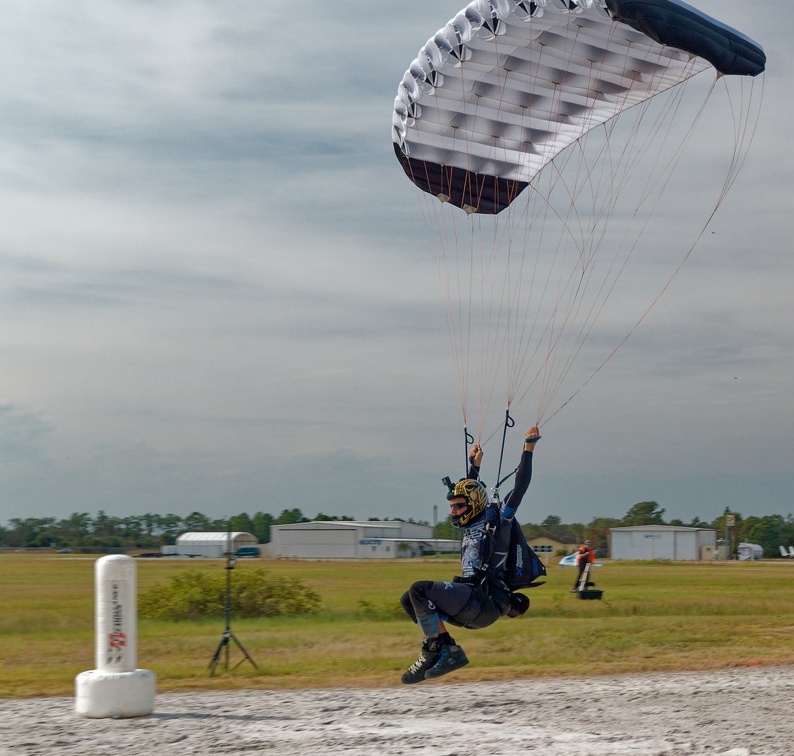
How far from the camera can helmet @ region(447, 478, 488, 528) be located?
29.5ft

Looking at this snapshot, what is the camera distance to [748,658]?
15.6 m

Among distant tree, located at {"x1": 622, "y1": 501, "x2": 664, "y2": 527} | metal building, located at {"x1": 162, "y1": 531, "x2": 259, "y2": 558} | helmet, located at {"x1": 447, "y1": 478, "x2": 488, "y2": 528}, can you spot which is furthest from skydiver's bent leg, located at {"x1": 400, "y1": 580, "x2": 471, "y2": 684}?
distant tree, located at {"x1": 622, "y1": 501, "x2": 664, "y2": 527}

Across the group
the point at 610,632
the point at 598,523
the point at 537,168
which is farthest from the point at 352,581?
the point at 598,523

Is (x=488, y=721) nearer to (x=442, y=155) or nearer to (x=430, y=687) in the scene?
(x=430, y=687)

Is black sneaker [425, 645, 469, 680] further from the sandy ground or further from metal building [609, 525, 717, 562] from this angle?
metal building [609, 525, 717, 562]

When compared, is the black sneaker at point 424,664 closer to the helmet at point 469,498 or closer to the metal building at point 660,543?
the helmet at point 469,498

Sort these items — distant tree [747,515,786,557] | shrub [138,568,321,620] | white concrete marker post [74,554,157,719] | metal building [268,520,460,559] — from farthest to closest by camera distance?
1. distant tree [747,515,786,557]
2. metal building [268,520,460,559]
3. shrub [138,568,321,620]
4. white concrete marker post [74,554,157,719]

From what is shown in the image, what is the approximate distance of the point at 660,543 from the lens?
272 feet

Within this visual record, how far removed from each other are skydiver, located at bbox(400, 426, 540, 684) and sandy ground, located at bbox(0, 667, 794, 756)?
738 millimetres

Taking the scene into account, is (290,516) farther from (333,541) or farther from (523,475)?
(523,475)

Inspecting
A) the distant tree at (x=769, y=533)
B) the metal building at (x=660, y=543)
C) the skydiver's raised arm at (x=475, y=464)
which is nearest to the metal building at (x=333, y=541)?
the metal building at (x=660, y=543)

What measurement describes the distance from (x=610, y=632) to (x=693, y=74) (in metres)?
11.3

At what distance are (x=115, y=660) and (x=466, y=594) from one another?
12.9ft

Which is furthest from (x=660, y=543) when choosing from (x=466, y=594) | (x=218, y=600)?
(x=466, y=594)
